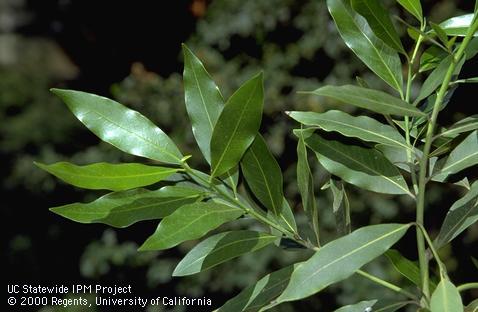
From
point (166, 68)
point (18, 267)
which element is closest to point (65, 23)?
point (166, 68)

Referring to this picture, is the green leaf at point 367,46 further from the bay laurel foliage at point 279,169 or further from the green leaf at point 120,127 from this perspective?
the green leaf at point 120,127

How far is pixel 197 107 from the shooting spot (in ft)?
2.81

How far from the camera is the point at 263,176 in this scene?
86 centimetres

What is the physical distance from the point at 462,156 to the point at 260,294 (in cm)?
24

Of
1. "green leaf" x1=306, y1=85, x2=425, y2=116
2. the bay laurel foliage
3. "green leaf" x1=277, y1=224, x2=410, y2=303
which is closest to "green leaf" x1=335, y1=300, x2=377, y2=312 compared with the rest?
the bay laurel foliage

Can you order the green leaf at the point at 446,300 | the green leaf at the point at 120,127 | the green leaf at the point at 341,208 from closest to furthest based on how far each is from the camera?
the green leaf at the point at 446,300 → the green leaf at the point at 120,127 → the green leaf at the point at 341,208

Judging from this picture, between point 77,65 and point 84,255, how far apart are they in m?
0.97

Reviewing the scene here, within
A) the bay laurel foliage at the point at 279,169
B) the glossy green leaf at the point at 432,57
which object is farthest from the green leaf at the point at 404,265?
the glossy green leaf at the point at 432,57

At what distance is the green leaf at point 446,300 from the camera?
70cm

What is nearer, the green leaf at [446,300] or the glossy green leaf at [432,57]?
the green leaf at [446,300]

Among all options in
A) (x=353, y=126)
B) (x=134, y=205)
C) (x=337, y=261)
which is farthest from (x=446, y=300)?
(x=134, y=205)

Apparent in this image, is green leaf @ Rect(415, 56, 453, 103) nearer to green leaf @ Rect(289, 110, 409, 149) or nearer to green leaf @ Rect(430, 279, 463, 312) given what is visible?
green leaf @ Rect(289, 110, 409, 149)

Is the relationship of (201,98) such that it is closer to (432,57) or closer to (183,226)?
(183,226)

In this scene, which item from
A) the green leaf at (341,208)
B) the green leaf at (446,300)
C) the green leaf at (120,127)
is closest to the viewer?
the green leaf at (446,300)
